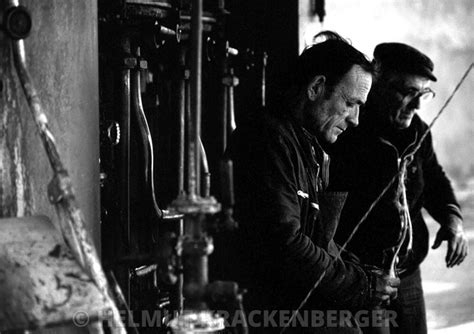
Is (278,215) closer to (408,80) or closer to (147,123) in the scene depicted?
(147,123)

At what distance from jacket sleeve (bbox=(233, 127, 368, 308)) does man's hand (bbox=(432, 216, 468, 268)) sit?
1.34 m

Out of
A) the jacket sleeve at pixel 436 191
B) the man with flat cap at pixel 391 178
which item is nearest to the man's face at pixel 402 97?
the man with flat cap at pixel 391 178

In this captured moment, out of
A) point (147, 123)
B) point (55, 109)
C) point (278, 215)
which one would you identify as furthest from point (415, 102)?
point (55, 109)

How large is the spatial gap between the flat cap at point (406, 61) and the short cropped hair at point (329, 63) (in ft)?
2.83

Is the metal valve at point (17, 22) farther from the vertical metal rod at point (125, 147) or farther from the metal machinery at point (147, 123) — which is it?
the vertical metal rod at point (125, 147)

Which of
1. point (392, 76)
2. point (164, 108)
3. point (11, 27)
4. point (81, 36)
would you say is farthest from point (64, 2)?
point (392, 76)

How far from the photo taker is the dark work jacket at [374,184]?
364 centimetres

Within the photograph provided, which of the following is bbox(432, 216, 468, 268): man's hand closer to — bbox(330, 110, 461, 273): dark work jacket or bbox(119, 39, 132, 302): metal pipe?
bbox(330, 110, 461, 273): dark work jacket

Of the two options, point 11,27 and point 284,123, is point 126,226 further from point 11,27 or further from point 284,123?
point 11,27

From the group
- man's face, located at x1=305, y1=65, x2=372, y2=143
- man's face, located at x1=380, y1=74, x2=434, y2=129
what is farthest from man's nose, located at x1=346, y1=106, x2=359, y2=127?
man's face, located at x1=380, y1=74, x2=434, y2=129

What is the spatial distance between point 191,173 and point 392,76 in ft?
7.09

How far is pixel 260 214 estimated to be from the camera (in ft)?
8.60

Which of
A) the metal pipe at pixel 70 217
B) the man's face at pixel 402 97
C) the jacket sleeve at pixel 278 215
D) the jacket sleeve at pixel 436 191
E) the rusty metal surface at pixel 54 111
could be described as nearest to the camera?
the metal pipe at pixel 70 217

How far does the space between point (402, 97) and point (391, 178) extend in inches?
16.5
